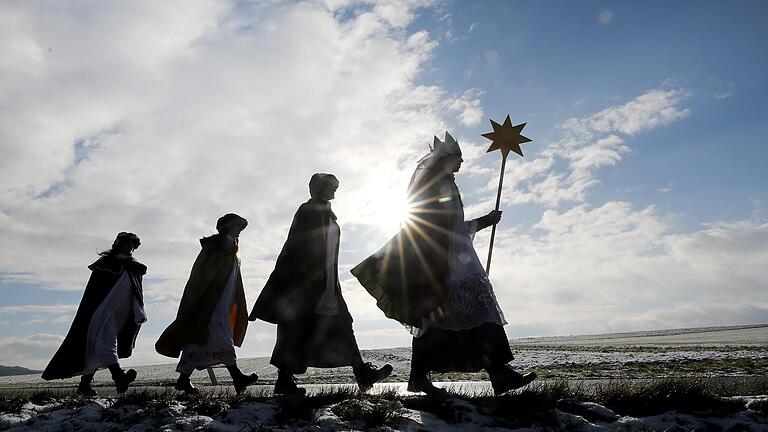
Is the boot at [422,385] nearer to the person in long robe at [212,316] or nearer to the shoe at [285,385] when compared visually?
the shoe at [285,385]

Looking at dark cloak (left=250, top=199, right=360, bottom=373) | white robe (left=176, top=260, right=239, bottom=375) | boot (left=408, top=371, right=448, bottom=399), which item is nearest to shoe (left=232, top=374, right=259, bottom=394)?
white robe (left=176, top=260, right=239, bottom=375)

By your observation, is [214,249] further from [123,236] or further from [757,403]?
[757,403]

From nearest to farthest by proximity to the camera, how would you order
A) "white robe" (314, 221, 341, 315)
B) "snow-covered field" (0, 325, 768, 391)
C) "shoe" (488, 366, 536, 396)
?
"shoe" (488, 366, 536, 396), "white robe" (314, 221, 341, 315), "snow-covered field" (0, 325, 768, 391)

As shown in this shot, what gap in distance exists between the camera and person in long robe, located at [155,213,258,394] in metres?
6.60

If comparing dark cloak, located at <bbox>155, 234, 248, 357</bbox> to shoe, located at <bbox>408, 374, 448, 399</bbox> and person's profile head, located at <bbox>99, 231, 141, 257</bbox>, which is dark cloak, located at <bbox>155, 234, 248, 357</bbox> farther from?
shoe, located at <bbox>408, 374, 448, 399</bbox>

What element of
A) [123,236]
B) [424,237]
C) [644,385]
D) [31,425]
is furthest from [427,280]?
[123,236]

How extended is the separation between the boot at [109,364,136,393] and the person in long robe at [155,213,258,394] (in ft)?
1.41

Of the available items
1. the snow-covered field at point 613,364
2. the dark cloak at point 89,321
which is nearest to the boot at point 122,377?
the dark cloak at point 89,321

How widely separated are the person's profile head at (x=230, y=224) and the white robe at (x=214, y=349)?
854 millimetres

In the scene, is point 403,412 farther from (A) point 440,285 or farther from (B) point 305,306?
(B) point 305,306

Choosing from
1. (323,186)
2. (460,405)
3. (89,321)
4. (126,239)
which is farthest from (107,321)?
(460,405)

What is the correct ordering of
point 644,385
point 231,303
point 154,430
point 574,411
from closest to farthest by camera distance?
point 154,430, point 574,411, point 644,385, point 231,303

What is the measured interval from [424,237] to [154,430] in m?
3.19

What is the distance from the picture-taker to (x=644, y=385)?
217 inches
